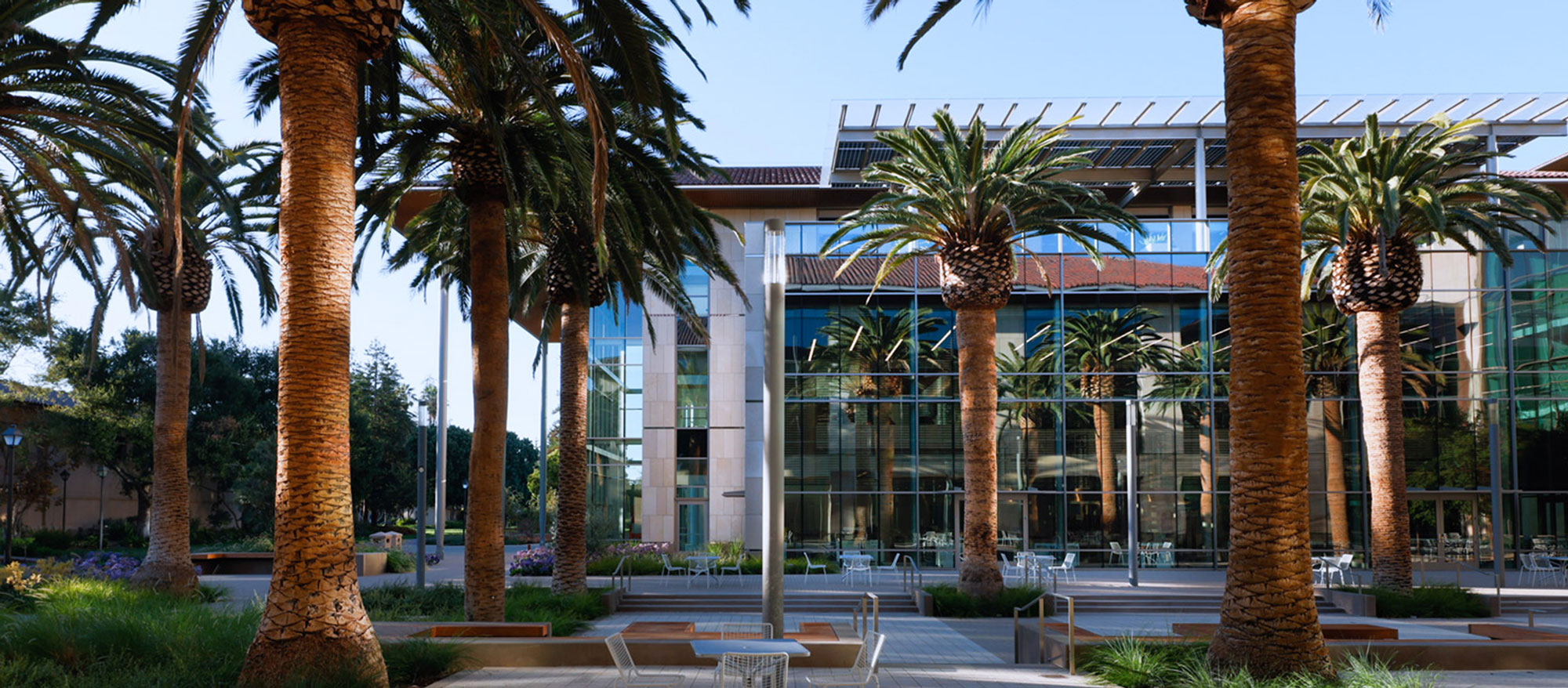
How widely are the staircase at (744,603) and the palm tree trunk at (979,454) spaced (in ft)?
6.53

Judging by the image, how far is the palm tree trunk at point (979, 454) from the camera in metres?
21.3

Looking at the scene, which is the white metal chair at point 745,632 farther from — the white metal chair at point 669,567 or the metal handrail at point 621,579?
the white metal chair at point 669,567

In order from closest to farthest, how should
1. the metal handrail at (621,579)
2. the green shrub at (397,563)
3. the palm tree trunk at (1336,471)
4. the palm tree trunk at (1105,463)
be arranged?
1. the metal handrail at (621,579)
2. the palm tree trunk at (1105,463)
3. the palm tree trunk at (1336,471)
4. the green shrub at (397,563)

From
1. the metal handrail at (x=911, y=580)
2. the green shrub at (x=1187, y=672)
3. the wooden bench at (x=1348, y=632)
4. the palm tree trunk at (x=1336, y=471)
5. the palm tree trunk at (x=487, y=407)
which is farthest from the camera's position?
the palm tree trunk at (x=1336, y=471)

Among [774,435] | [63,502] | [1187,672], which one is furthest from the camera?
[63,502]

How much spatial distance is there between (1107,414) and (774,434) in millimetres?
22099

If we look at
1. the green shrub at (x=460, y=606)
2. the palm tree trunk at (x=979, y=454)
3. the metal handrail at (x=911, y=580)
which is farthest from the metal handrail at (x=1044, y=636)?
the metal handrail at (x=911, y=580)

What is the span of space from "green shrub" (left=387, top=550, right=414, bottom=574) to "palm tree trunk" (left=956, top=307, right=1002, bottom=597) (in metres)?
20.4

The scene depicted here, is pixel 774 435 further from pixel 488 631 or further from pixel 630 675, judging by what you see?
pixel 488 631

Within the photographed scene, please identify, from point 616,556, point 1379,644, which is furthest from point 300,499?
point 616,556

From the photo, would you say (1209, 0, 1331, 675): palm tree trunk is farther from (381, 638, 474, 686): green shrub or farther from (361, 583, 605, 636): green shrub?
(361, 583, 605, 636): green shrub

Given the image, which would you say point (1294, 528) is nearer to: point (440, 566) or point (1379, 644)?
point (1379, 644)

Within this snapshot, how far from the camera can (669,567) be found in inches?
1102

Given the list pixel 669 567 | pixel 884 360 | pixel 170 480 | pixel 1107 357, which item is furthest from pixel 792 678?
pixel 1107 357
